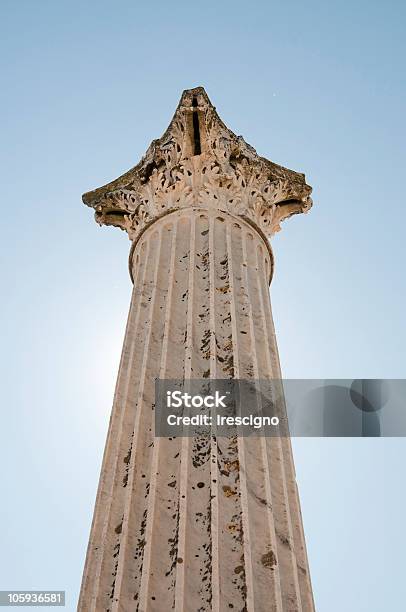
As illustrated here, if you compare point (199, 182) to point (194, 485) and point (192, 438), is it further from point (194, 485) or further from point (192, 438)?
point (194, 485)

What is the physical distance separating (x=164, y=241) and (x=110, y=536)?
239 inches

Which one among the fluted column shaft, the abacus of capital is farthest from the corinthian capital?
the fluted column shaft

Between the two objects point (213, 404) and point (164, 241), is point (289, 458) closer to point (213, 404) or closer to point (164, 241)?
point (213, 404)

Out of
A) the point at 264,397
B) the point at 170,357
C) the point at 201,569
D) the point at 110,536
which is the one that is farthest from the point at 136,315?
the point at 201,569

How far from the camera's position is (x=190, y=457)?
8375 mm

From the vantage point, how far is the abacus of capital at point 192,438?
24.0 ft

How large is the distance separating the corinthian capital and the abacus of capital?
3 centimetres

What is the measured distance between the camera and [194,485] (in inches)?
317

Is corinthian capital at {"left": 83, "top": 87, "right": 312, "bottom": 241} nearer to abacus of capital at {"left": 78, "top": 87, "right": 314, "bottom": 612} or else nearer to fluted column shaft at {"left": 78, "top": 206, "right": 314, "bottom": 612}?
abacus of capital at {"left": 78, "top": 87, "right": 314, "bottom": 612}

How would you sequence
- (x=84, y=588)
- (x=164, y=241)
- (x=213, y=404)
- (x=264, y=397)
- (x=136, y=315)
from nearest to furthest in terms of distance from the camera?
1. (x=84, y=588)
2. (x=213, y=404)
3. (x=264, y=397)
4. (x=136, y=315)
5. (x=164, y=241)

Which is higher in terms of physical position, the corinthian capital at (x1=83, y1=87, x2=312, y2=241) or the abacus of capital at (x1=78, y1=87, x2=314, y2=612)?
the corinthian capital at (x1=83, y1=87, x2=312, y2=241)

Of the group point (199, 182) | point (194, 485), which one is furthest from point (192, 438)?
point (199, 182)

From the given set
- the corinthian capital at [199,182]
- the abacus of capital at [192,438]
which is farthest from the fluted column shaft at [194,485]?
the corinthian capital at [199,182]

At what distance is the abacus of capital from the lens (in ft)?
24.0
